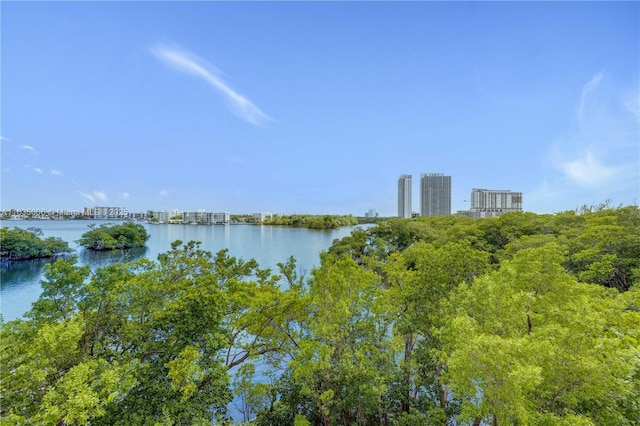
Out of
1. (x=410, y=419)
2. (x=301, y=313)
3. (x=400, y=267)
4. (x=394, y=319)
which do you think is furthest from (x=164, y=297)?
(x=400, y=267)

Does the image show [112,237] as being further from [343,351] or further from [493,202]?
[493,202]

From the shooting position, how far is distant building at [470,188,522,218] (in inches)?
2462

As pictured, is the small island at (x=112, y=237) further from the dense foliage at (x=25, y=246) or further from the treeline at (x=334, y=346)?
the treeline at (x=334, y=346)

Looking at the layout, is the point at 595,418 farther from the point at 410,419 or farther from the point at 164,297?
the point at 164,297

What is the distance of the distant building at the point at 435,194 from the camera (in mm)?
73625

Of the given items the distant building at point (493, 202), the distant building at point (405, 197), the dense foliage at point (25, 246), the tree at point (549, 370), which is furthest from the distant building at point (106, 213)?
the tree at point (549, 370)

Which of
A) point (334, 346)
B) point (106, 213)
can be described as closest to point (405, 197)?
point (334, 346)

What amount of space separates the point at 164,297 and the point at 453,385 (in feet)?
21.0

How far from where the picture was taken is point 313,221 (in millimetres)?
81438

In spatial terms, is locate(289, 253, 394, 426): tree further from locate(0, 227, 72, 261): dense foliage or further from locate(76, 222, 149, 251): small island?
locate(76, 222, 149, 251): small island

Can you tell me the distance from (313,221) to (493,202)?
150 feet

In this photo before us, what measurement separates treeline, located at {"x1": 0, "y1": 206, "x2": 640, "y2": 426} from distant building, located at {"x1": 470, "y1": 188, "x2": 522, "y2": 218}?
6351 cm

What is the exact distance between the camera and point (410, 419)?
622 cm

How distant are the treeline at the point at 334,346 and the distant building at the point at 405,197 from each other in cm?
7800
